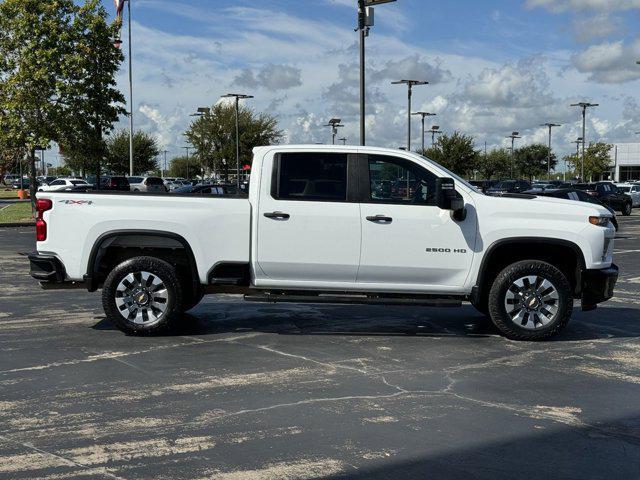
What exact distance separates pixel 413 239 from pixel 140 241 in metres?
2.91

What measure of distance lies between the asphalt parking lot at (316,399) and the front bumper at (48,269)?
640 millimetres

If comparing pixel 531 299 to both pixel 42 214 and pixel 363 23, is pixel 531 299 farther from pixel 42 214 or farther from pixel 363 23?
pixel 363 23

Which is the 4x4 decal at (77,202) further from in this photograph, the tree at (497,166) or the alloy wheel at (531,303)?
the tree at (497,166)

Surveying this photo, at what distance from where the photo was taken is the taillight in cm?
791

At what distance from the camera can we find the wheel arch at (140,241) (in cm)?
785

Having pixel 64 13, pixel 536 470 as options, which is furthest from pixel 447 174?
pixel 64 13

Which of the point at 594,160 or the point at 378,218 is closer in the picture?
the point at 378,218

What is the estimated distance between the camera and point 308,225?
7750mm

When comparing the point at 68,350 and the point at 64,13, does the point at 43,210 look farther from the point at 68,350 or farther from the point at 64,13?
the point at 64,13

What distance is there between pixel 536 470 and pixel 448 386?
1832mm

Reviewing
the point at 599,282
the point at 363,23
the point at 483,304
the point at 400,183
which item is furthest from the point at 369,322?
the point at 363,23

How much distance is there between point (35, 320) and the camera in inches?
Result: 354

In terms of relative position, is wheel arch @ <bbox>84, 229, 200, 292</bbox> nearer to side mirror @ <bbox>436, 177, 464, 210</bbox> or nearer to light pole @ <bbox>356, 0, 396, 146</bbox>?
side mirror @ <bbox>436, 177, 464, 210</bbox>

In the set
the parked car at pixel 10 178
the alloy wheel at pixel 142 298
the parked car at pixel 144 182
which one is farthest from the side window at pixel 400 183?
the parked car at pixel 10 178
